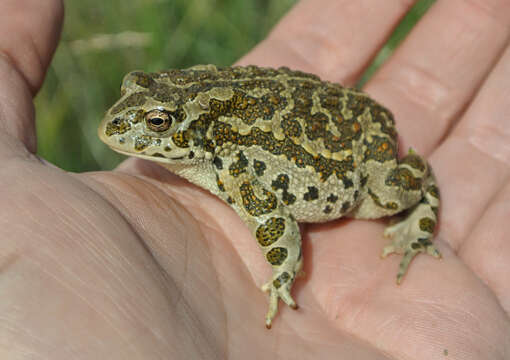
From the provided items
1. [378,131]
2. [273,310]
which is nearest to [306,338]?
[273,310]

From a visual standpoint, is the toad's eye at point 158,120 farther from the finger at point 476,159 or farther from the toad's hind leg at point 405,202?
the finger at point 476,159

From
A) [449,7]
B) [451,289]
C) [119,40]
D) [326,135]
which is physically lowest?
[119,40]

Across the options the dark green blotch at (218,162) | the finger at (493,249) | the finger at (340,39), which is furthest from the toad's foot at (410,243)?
the finger at (340,39)

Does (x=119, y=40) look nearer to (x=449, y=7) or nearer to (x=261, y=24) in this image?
(x=261, y=24)

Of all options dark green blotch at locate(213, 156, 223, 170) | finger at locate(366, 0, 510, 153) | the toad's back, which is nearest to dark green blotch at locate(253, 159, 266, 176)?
the toad's back

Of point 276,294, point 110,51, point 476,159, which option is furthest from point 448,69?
point 110,51
